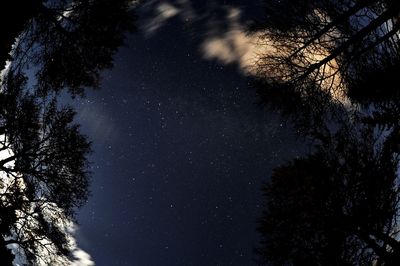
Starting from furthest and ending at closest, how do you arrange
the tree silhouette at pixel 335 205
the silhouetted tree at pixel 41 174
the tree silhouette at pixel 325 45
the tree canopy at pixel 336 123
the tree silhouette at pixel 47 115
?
the silhouetted tree at pixel 41 174 < the tree silhouette at pixel 47 115 < the tree silhouette at pixel 335 205 < the tree canopy at pixel 336 123 < the tree silhouette at pixel 325 45

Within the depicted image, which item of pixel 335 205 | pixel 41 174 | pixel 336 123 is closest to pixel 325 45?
pixel 336 123

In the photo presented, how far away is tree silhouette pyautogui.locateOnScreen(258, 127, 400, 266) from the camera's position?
5.18 meters

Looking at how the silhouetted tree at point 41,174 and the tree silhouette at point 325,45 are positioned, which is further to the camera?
the silhouetted tree at point 41,174

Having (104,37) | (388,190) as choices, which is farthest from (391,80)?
(104,37)

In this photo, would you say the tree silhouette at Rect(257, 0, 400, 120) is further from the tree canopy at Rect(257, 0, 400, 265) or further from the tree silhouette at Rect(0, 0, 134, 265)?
the tree silhouette at Rect(0, 0, 134, 265)

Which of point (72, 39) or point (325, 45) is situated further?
point (72, 39)

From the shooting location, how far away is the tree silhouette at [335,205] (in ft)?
17.0

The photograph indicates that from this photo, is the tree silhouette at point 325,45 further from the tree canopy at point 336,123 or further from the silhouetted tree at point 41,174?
the silhouetted tree at point 41,174

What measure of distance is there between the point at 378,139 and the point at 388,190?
974 millimetres

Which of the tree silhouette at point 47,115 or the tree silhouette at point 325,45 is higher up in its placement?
the tree silhouette at point 325,45

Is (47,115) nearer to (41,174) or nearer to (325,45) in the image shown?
(41,174)

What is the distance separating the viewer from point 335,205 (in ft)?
17.9

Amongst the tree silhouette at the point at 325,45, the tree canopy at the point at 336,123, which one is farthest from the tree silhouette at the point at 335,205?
the tree silhouette at the point at 325,45

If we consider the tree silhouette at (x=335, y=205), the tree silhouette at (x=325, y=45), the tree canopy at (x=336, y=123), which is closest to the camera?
the tree silhouette at (x=325, y=45)
